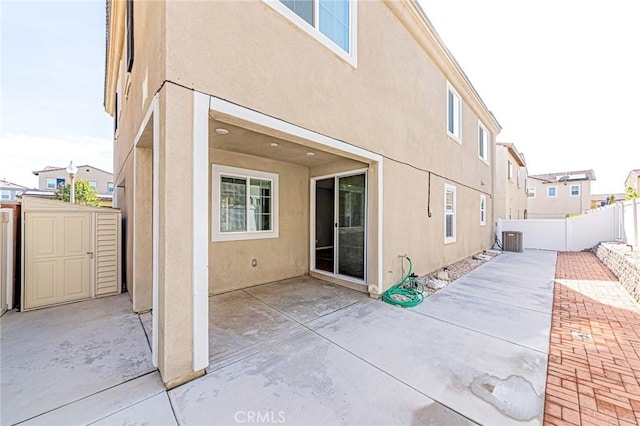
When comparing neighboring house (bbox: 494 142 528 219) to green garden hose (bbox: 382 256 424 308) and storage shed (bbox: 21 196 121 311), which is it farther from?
storage shed (bbox: 21 196 121 311)

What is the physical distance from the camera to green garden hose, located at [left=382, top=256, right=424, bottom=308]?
496cm

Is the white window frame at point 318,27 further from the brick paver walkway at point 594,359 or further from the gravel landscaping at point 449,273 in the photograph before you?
the brick paver walkway at point 594,359

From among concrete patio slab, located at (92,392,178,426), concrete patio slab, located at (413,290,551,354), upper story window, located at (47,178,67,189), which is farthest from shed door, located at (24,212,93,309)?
upper story window, located at (47,178,67,189)

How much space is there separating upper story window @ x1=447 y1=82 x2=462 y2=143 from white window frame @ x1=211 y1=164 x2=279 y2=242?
6.19 meters

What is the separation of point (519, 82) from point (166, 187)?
46.8ft

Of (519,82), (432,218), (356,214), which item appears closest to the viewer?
(356,214)

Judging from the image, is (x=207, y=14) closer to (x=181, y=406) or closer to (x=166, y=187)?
(x=166, y=187)

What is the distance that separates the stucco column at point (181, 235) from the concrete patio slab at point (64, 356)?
65cm

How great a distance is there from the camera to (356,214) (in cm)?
601

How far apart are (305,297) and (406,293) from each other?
2.14 m

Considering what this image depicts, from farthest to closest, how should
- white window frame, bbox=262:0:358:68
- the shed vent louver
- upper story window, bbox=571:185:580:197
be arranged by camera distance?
upper story window, bbox=571:185:580:197 → the shed vent louver → white window frame, bbox=262:0:358:68

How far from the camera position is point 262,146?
16.8ft

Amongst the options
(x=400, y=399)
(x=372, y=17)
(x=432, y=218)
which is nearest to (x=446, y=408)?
(x=400, y=399)

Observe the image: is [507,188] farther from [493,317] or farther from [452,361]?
[452,361]
